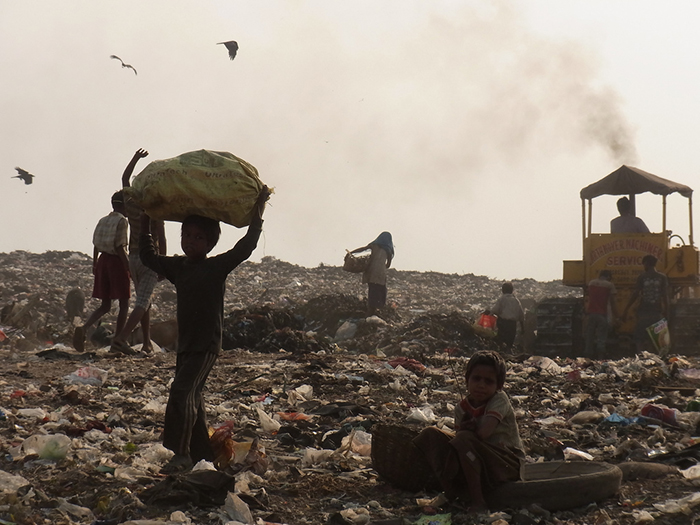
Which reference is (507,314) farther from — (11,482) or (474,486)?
(11,482)

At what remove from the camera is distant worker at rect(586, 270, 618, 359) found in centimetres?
1181

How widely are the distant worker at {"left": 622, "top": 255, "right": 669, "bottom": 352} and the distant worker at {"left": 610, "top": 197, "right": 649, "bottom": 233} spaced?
80cm

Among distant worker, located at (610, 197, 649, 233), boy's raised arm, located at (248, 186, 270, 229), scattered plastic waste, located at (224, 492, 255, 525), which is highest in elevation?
distant worker, located at (610, 197, 649, 233)

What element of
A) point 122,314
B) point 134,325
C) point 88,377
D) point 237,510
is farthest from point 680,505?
point 122,314

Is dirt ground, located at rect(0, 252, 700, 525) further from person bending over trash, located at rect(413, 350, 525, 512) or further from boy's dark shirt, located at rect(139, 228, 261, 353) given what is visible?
boy's dark shirt, located at rect(139, 228, 261, 353)

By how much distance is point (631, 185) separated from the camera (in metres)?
12.2

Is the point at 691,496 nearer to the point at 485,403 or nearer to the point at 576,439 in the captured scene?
the point at 485,403

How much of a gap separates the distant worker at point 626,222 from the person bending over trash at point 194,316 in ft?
31.3

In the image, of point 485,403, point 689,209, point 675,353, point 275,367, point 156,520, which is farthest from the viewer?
point 689,209

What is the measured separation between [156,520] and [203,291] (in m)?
1.08

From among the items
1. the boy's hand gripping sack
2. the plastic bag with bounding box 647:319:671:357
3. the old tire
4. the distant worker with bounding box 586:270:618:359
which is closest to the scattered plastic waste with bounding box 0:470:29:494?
the boy's hand gripping sack

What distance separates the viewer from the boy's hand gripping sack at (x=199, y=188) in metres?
3.81

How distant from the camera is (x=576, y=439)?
17.8ft

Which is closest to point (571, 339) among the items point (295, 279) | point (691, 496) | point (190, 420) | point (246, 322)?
point (246, 322)
